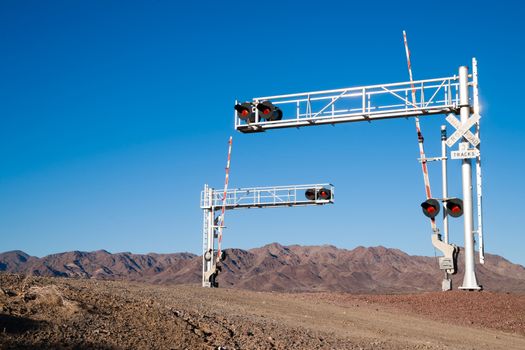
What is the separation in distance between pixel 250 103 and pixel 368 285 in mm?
107808

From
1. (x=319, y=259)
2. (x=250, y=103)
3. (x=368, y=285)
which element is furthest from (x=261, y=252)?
(x=250, y=103)

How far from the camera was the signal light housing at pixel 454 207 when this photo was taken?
24547 millimetres

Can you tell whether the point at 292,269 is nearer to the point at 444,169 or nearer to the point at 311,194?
the point at 311,194

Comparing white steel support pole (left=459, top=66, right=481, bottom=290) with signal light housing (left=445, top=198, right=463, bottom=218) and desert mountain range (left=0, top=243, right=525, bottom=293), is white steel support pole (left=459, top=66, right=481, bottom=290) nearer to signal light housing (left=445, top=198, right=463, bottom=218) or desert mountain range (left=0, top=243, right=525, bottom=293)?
signal light housing (left=445, top=198, right=463, bottom=218)

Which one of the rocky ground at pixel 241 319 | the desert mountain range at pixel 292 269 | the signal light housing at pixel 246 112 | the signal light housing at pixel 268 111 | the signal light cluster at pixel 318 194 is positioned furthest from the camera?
the desert mountain range at pixel 292 269

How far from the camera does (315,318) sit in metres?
19.9

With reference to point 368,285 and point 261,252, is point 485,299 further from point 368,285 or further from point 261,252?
point 261,252

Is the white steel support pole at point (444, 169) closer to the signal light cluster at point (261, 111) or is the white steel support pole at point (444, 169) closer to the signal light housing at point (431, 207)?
the signal light housing at point (431, 207)

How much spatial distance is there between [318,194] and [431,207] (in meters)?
11.9

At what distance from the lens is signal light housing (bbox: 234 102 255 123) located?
26219 millimetres

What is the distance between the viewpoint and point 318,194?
36.3 meters

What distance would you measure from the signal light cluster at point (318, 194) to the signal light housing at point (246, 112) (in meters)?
10.7

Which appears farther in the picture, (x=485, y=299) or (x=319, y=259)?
(x=319, y=259)

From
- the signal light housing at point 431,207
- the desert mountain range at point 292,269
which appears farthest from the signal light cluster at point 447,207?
the desert mountain range at point 292,269
